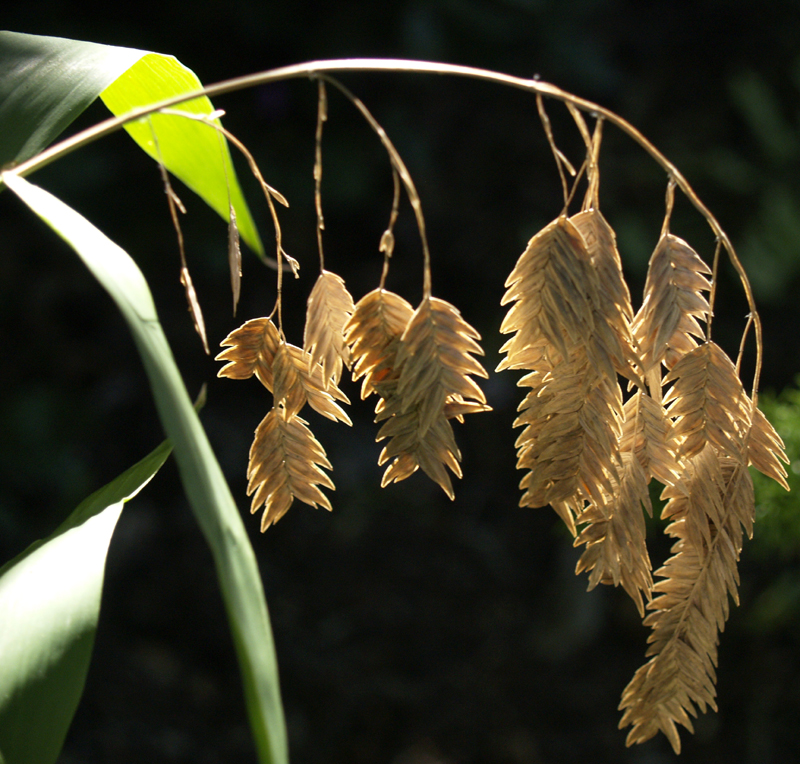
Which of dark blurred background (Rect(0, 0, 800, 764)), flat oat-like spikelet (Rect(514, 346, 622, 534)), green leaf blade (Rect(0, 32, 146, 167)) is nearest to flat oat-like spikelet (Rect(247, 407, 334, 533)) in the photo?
flat oat-like spikelet (Rect(514, 346, 622, 534))

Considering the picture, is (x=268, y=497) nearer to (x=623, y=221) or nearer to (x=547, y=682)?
→ (x=547, y=682)

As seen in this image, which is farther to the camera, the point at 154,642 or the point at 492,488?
the point at 492,488

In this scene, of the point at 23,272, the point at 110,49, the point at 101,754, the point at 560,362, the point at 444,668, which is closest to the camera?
the point at 560,362

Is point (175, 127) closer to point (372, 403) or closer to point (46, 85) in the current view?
point (46, 85)

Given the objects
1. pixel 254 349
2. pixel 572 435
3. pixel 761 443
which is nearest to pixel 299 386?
pixel 254 349

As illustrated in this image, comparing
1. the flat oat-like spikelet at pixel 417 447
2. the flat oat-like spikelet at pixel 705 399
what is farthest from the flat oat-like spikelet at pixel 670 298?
the flat oat-like spikelet at pixel 417 447

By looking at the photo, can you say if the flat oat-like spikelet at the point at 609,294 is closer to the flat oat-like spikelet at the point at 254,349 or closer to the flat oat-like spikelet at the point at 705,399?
the flat oat-like spikelet at the point at 705,399

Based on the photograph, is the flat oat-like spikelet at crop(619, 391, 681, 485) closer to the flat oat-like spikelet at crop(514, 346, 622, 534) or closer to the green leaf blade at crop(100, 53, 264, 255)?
the flat oat-like spikelet at crop(514, 346, 622, 534)

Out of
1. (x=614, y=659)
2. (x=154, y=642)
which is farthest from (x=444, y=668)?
(x=154, y=642)
